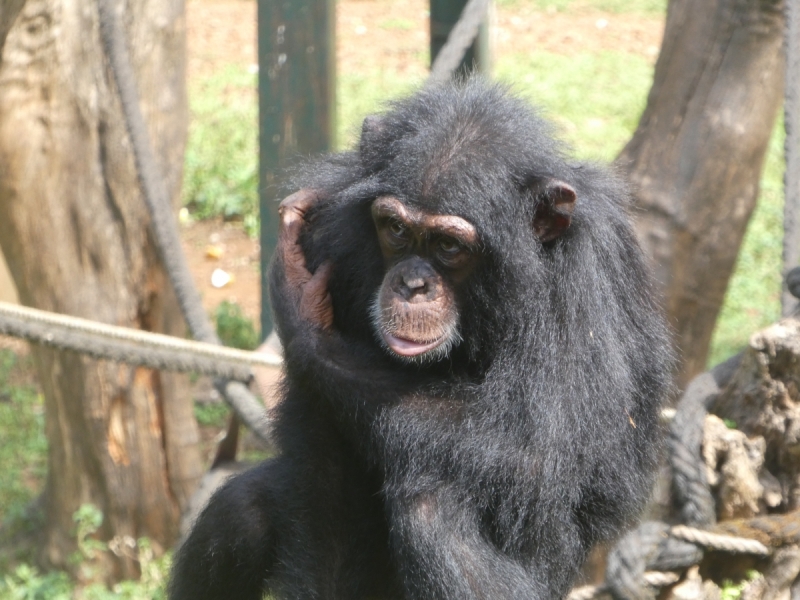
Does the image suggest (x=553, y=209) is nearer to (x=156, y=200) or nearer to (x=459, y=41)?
(x=156, y=200)

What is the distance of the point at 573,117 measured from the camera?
11.3 metres

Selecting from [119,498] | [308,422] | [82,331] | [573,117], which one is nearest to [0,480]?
[119,498]

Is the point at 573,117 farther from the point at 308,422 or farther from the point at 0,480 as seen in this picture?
the point at 308,422

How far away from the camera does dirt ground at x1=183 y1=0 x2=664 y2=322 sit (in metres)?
13.1

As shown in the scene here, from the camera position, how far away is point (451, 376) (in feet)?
11.8

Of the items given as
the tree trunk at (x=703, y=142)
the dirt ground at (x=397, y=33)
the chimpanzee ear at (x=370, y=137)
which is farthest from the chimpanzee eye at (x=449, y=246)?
the dirt ground at (x=397, y=33)

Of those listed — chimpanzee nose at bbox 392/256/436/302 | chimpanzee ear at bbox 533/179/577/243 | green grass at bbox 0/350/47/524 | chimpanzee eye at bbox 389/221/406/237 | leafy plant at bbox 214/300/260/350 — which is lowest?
green grass at bbox 0/350/47/524

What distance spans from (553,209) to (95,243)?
9.08ft

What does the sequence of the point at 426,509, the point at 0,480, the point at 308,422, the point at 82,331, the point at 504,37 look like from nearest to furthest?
the point at 426,509 → the point at 308,422 → the point at 82,331 → the point at 0,480 → the point at 504,37

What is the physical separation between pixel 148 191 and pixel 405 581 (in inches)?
95.7

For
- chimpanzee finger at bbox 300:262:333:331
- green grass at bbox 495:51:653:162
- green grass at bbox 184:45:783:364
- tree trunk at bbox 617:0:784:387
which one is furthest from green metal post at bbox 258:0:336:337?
green grass at bbox 495:51:653:162

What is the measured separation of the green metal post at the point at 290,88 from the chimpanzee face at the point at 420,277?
264 cm

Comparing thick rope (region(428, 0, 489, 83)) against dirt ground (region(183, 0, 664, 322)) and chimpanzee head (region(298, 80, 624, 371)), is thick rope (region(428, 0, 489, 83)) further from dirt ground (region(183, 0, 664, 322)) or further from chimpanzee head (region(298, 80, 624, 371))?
dirt ground (region(183, 0, 664, 322))

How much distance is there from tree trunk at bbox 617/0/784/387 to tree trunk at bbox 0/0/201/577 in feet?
8.33
